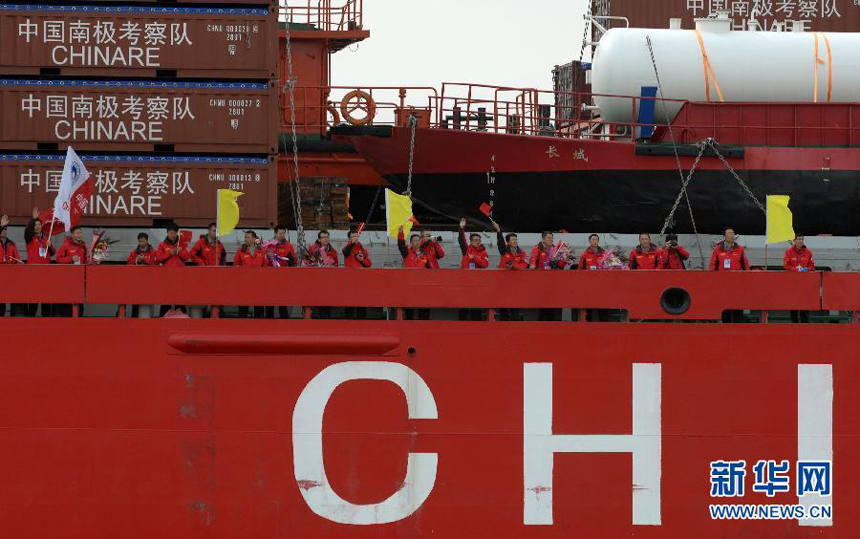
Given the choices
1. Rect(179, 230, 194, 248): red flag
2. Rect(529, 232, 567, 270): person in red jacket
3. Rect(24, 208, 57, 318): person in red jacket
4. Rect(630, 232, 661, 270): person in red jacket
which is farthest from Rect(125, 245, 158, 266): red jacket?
Rect(630, 232, 661, 270): person in red jacket

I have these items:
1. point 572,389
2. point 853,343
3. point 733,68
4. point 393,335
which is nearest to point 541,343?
point 572,389

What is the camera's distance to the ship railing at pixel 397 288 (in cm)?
1062

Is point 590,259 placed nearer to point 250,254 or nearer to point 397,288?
point 397,288

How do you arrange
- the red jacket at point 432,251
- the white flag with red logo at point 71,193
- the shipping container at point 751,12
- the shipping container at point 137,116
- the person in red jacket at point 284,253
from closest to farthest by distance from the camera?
the white flag with red logo at point 71,193 < the red jacket at point 432,251 < the person in red jacket at point 284,253 < the shipping container at point 137,116 < the shipping container at point 751,12

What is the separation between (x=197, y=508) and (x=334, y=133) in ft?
21.1

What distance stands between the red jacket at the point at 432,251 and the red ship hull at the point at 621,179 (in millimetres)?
3341

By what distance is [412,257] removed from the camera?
1171 centimetres

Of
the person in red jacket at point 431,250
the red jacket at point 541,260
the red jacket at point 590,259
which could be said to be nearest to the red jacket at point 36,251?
the person in red jacket at point 431,250

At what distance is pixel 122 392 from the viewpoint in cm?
1061

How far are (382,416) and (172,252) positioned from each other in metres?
3.03

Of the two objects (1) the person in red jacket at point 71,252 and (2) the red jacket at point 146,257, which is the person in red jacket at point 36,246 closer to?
(1) the person in red jacket at point 71,252

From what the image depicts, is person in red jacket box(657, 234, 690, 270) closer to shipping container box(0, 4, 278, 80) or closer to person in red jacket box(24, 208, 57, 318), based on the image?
shipping container box(0, 4, 278, 80)

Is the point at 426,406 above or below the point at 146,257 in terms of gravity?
below

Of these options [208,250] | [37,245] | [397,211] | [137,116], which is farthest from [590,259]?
[37,245]
